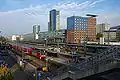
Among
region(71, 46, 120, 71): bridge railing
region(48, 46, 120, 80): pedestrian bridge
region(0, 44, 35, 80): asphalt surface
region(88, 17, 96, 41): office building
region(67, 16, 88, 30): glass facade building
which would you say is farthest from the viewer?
region(67, 16, 88, 30): glass facade building

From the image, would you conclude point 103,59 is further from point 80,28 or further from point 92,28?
point 92,28

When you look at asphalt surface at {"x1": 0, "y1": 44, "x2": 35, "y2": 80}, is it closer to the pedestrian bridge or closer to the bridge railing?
the pedestrian bridge

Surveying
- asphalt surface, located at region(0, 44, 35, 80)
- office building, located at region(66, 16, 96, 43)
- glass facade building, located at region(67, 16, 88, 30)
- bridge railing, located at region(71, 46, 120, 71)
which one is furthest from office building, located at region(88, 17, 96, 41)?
bridge railing, located at region(71, 46, 120, 71)

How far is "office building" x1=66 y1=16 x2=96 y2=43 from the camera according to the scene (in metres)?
153

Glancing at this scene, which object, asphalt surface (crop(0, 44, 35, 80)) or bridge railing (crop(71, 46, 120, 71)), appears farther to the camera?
asphalt surface (crop(0, 44, 35, 80))

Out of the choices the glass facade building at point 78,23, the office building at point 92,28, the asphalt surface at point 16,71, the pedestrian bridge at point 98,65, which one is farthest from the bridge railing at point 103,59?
the office building at point 92,28

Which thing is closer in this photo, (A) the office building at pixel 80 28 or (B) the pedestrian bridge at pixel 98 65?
(B) the pedestrian bridge at pixel 98 65

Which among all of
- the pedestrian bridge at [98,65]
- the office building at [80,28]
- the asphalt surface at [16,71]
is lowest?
the asphalt surface at [16,71]

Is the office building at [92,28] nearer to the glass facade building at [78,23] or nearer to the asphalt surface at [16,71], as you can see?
the glass facade building at [78,23]

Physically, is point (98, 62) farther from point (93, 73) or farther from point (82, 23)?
point (82, 23)

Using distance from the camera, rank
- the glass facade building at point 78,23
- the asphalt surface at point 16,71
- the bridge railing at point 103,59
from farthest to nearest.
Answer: the glass facade building at point 78,23
the asphalt surface at point 16,71
the bridge railing at point 103,59

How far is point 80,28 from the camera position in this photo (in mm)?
159875

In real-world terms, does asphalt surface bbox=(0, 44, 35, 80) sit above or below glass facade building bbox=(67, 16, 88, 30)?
below

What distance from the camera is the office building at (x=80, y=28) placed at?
503 ft
